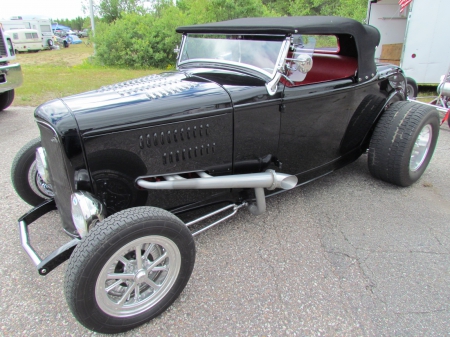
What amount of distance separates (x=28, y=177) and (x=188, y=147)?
4.95ft

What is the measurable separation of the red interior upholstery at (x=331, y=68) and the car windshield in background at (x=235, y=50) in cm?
101

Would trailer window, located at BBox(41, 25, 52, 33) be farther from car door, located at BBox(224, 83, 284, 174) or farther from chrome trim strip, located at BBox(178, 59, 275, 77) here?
car door, located at BBox(224, 83, 284, 174)

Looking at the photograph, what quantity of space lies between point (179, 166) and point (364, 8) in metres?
20.0

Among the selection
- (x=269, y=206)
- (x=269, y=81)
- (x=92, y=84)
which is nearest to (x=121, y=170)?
(x=269, y=81)

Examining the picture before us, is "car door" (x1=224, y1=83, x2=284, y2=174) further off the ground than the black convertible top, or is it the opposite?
the black convertible top

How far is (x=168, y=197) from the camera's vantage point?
8.12 ft

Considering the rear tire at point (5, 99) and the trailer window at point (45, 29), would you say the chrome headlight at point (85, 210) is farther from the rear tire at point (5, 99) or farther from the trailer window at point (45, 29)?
the trailer window at point (45, 29)

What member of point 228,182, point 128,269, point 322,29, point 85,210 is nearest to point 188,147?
point 228,182

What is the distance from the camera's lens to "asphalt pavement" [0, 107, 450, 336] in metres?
1.99

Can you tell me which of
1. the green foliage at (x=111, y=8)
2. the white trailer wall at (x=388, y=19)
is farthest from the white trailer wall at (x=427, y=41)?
the green foliage at (x=111, y=8)

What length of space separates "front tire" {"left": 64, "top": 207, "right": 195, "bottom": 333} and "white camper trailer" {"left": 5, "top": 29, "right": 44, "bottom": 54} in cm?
2934

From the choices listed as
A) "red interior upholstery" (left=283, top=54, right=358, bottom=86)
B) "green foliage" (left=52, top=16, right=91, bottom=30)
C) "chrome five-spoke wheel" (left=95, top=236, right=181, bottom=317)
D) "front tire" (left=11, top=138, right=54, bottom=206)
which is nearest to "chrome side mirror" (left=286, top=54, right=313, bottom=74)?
"red interior upholstery" (left=283, top=54, right=358, bottom=86)

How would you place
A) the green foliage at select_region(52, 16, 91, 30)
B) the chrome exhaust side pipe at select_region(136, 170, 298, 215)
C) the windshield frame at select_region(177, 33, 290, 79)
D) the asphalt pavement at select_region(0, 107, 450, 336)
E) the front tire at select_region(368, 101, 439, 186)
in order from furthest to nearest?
the green foliage at select_region(52, 16, 91, 30), the front tire at select_region(368, 101, 439, 186), the windshield frame at select_region(177, 33, 290, 79), the chrome exhaust side pipe at select_region(136, 170, 298, 215), the asphalt pavement at select_region(0, 107, 450, 336)

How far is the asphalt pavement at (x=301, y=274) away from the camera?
6.53 ft
